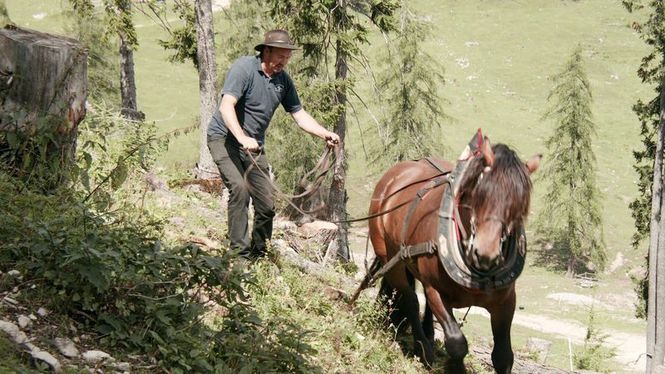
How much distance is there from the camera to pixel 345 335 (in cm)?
687

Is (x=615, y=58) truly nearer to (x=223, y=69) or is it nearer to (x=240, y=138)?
(x=223, y=69)

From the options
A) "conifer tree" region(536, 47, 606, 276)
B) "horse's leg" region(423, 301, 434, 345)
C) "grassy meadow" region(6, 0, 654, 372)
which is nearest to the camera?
"horse's leg" region(423, 301, 434, 345)

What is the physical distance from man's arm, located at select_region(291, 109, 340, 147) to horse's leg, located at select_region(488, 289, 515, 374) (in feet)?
7.15

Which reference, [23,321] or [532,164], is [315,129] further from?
[23,321]

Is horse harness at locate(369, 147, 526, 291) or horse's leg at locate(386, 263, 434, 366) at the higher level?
horse harness at locate(369, 147, 526, 291)

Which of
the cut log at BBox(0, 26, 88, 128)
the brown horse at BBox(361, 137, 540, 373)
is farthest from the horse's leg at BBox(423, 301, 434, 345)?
the cut log at BBox(0, 26, 88, 128)

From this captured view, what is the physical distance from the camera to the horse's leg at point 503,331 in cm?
639

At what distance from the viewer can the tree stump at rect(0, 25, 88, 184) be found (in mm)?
5637

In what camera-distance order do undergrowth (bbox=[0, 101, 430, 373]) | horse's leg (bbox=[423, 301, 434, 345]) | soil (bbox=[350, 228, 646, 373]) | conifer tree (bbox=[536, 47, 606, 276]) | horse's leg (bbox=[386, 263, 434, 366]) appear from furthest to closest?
conifer tree (bbox=[536, 47, 606, 276]), soil (bbox=[350, 228, 646, 373]), horse's leg (bbox=[423, 301, 434, 345]), horse's leg (bbox=[386, 263, 434, 366]), undergrowth (bbox=[0, 101, 430, 373])

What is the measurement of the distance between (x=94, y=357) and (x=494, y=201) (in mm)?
2955

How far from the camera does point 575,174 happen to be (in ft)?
149

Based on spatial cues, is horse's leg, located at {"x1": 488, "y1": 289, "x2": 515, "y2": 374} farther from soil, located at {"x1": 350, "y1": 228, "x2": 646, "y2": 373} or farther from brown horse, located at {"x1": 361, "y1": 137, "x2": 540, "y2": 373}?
soil, located at {"x1": 350, "y1": 228, "x2": 646, "y2": 373}

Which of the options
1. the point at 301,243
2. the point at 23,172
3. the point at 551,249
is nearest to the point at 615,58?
the point at 551,249

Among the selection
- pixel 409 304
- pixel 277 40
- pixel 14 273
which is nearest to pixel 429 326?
pixel 409 304
